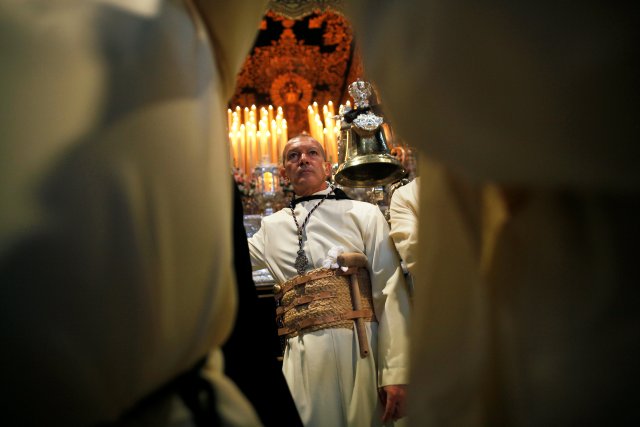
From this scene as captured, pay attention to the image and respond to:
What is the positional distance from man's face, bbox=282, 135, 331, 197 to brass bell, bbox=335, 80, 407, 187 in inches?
24.3

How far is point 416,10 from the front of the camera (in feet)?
1.16

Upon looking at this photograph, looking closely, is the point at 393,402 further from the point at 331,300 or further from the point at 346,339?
the point at 331,300

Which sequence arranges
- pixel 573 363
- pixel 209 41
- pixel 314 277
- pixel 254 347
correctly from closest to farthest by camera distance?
pixel 573 363
pixel 209 41
pixel 254 347
pixel 314 277

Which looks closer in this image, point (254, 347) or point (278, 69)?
point (254, 347)

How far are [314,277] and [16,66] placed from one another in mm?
1359

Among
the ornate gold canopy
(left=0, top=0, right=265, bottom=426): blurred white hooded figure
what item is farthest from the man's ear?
the ornate gold canopy

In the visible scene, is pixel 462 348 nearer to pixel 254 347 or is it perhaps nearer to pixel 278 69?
pixel 254 347

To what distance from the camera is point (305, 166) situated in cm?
208

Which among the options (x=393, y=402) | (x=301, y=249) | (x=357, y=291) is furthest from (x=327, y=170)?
(x=393, y=402)

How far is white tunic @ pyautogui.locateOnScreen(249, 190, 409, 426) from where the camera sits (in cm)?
154

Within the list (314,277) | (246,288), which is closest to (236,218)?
(246,288)

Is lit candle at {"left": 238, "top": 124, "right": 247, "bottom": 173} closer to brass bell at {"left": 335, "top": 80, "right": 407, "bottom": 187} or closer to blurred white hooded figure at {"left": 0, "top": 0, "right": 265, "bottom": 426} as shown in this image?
brass bell at {"left": 335, "top": 80, "right": 407, "bottom": 187}

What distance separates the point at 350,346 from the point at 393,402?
221mm

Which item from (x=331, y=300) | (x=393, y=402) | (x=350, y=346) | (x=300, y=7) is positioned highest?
(x=300, y=7)
